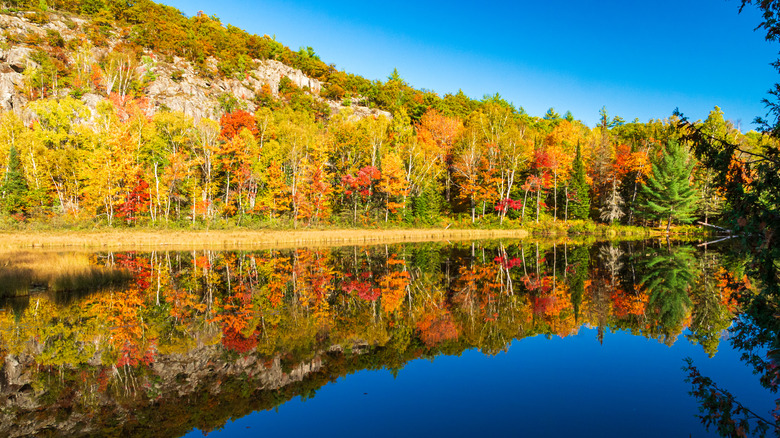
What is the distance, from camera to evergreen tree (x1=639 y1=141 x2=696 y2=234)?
1747 inches

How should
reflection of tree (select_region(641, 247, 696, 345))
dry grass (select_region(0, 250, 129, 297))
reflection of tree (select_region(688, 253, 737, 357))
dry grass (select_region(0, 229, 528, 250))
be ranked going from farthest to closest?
1. dry grass (select_region(0, 229, 528, 250))
2. dry grass (select_region(0, 250, 129, 297))
3. reflection of tree (select_region(641, 247, 696, 345))
4. reflection of tree (select_region(688, 253, 737, 357))

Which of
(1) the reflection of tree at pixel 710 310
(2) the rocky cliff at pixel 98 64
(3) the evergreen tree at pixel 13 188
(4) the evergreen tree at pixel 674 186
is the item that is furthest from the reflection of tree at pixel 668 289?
(2) the rocky cliff at pixel 98 64

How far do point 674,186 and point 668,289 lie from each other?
3485 centimetres

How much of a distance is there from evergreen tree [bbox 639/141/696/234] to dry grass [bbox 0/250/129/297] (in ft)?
166

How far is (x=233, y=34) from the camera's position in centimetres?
10300

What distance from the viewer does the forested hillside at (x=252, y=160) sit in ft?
135

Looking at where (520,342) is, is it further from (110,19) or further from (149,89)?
(110,19)

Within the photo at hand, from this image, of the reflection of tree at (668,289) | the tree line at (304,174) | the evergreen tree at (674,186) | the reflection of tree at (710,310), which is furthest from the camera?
the evergreen tree at (674,186)

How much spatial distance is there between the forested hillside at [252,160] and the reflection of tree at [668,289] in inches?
317

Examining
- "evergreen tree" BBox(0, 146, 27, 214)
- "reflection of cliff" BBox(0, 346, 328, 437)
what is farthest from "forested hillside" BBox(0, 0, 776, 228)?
"reflection of cliff" BBox(0, 346, 328, 437)

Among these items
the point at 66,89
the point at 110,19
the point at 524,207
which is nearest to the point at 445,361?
the point at 524,207

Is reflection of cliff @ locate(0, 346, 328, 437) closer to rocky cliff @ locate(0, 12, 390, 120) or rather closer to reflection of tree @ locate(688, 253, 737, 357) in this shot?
reflection of tree @ locate(688, 253, 737, 357)

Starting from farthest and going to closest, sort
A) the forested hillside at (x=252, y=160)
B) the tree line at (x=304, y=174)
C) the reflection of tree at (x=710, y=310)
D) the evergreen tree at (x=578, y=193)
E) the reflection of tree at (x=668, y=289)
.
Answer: the evergreen tree at (x=578, y=193)
the forested hillside at (x=252, y=160)
the tree line at (x=304, y=174)
the reflection of tree at (x=668, y=289)
the reflection of tree at (x=710, y=310)

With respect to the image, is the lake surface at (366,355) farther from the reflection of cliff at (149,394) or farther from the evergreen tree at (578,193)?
the evergreen tree at (578,193)
